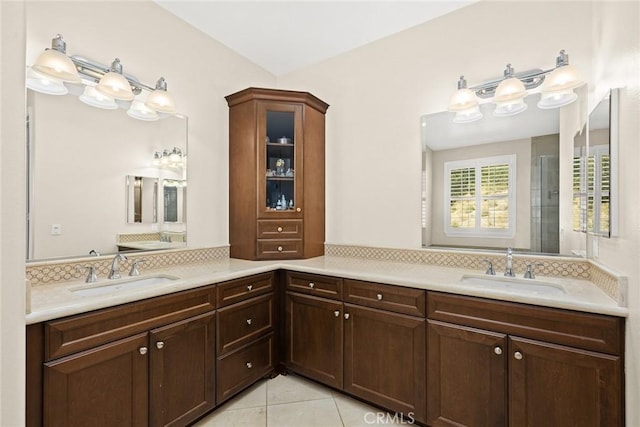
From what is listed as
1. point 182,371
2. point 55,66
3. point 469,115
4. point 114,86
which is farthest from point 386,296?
point 55,66

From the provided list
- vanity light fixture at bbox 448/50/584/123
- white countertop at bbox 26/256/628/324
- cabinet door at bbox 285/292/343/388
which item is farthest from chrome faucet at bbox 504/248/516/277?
cabinet door at bbox 285/292/343/388

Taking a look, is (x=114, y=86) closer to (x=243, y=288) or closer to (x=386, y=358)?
(x=243, y=288)

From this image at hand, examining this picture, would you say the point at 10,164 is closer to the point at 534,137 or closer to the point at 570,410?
the point at 570,410

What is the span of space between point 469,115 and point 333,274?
1.45m

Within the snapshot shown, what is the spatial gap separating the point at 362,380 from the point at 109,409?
4.45ft

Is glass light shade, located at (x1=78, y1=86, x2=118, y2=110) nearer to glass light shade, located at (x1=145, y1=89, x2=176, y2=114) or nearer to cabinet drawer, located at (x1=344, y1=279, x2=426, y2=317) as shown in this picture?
glass light shade, located at (x1=145, y1=89, x2=176, y2=114)

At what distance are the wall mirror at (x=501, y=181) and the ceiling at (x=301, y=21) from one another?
80cm

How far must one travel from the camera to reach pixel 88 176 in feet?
5.82

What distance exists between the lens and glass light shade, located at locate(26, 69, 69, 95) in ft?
5.08

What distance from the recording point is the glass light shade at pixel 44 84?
155 cm

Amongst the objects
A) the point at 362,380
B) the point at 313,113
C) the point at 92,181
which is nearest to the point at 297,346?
the point at 362,380

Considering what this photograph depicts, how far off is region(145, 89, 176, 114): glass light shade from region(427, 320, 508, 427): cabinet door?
7.10 feet

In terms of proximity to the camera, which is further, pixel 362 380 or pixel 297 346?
pixel 297 346

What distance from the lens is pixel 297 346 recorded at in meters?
2.21
